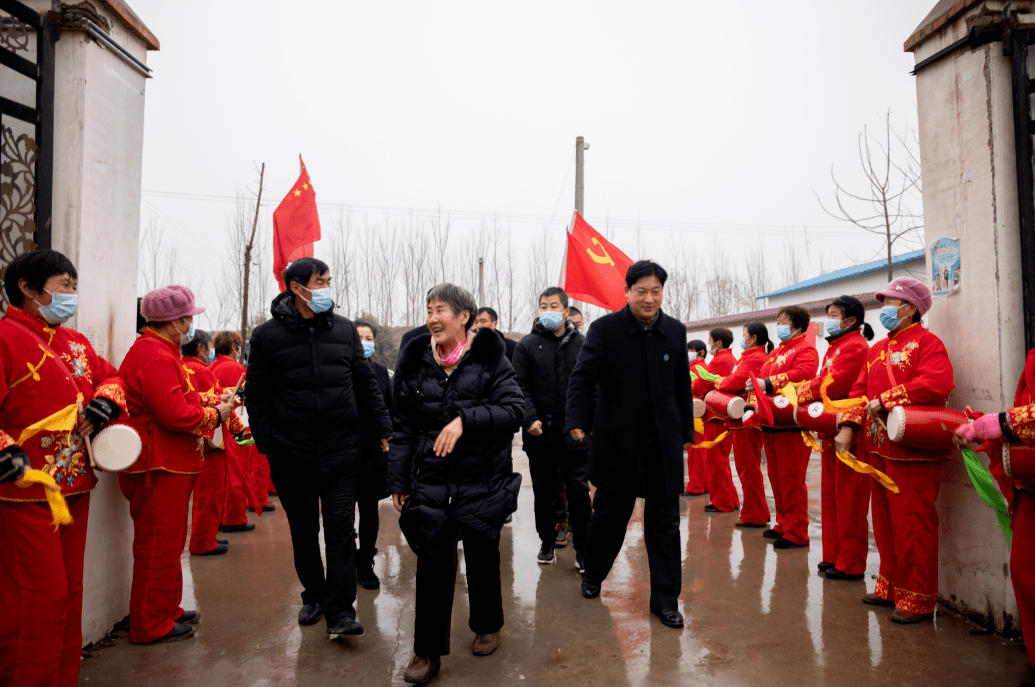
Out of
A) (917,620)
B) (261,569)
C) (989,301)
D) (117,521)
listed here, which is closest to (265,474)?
(261,569)

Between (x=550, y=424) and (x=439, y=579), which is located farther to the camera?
(x=550, y=424)

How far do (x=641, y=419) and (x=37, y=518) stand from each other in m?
3.04

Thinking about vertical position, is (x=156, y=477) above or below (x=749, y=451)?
above

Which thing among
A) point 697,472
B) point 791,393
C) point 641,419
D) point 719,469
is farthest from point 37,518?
point 697,472

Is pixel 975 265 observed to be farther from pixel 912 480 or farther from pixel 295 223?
pixel 295 223

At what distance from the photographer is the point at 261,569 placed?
A: 197 inches

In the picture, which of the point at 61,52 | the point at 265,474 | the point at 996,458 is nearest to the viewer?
the point at 996,458

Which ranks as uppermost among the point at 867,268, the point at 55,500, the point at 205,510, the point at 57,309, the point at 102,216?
the point at 867,268

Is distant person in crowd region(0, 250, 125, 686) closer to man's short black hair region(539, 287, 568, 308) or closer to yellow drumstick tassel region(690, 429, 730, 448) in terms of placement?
man's short black hair region(539, 287, 568, 308)

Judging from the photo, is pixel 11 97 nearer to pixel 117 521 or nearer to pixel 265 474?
pixel 117 521

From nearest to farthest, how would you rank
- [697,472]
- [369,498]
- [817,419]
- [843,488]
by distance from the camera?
[369,498], [843,488], [817,419], [697,472]

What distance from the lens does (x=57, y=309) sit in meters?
2.90

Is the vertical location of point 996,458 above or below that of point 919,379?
below

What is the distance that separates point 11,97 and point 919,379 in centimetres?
532
